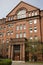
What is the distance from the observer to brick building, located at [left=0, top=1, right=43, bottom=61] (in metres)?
55.3

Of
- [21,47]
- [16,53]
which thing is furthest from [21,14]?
[16,53]

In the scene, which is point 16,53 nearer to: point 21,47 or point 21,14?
point 21,47

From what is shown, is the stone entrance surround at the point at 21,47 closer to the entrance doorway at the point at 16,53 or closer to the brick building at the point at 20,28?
the brick building at the point at 20,28

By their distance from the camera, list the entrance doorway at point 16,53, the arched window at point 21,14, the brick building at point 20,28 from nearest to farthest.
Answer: the brick building at point 20,28 → the entrance doorway at point 16,53 → the arched window at point 21,14

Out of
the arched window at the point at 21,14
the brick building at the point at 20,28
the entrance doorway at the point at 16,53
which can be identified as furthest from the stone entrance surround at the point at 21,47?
the arched window at the point at 21,14

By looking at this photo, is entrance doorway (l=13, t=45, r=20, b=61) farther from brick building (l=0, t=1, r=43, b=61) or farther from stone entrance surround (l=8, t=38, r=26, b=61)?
stone entrance surround (l=8, t=38, r=26, b=61)

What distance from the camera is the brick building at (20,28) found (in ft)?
181

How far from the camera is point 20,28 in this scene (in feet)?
196

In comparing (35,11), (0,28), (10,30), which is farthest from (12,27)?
(35,11)

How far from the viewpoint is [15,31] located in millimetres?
60594

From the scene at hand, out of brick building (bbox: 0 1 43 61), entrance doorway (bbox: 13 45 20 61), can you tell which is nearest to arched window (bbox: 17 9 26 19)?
brick building (bbox: 0 1 43 61)

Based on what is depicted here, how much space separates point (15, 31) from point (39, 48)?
14.3 m

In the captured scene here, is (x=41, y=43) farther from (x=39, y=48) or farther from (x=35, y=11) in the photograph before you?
(x=35, y=11)

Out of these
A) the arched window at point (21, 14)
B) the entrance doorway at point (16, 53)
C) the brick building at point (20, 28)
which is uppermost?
the arched window at point (21, 14)
